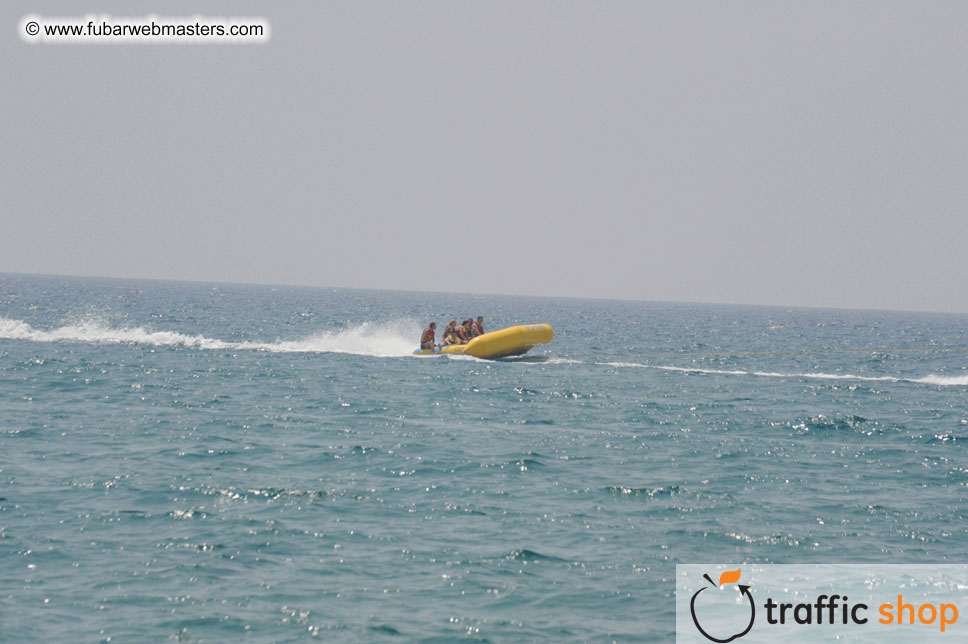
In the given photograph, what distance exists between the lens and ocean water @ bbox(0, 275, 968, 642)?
23.3 ft

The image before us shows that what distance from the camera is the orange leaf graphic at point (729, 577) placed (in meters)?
7.98

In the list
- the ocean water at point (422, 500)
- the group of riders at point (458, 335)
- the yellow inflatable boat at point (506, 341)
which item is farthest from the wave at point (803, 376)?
the ocean water at point (422, 500)

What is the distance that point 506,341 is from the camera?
25.2 meters

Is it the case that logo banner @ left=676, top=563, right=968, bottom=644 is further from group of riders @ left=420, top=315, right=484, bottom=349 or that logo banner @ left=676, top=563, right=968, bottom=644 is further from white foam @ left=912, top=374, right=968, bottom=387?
white foam @ left=912, top=374, right=968, bottom=387

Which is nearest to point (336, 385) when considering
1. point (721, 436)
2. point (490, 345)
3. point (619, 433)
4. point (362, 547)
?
point (490, 345)

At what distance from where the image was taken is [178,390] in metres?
19.0

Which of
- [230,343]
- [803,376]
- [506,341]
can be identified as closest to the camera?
[506,341]

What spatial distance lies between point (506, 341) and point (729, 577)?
17258 mm

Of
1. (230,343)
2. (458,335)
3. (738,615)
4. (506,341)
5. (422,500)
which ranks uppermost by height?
(458,335)

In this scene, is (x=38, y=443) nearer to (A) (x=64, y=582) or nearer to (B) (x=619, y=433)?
(A) (x=64, y=582)

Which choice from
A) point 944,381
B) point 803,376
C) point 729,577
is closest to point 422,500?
point 729,577

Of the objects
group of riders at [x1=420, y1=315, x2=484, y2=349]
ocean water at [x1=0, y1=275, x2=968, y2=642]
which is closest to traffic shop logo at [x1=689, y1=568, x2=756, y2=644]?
ocean water at [x1=0, y1=275, x2=968, y2=642]

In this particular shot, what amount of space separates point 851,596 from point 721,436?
25.5ft

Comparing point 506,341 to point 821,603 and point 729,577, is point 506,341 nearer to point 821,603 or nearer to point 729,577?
point 729,577
